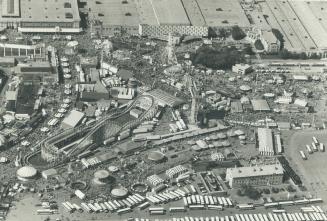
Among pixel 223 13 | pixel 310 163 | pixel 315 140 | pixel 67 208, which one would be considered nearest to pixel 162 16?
pixel 223 13

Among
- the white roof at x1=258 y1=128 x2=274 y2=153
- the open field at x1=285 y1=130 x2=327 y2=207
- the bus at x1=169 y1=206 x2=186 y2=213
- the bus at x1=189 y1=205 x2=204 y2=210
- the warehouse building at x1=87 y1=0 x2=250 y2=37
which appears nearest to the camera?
the bus at x1=169 y1=206 x2=186 y2=213

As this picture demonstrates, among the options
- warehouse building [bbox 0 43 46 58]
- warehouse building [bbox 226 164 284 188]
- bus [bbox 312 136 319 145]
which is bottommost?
warehouse building [bbox 226 164 284 188]

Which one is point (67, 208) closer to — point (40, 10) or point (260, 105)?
point (260, 105)

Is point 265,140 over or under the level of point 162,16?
under

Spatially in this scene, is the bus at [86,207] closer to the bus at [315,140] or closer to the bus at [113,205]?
the bus at [113,205]

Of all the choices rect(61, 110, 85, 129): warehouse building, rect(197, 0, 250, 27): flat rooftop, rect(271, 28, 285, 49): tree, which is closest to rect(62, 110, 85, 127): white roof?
rect(61, 110, 85, 129): warehouse building

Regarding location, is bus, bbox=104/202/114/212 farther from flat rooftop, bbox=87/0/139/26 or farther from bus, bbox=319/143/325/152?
flat rooftop, bbox=87/0/139/26

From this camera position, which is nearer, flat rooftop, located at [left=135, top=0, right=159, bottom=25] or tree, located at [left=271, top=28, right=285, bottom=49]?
tree, located at [left=271, top=28, right=285, bottom=49]
